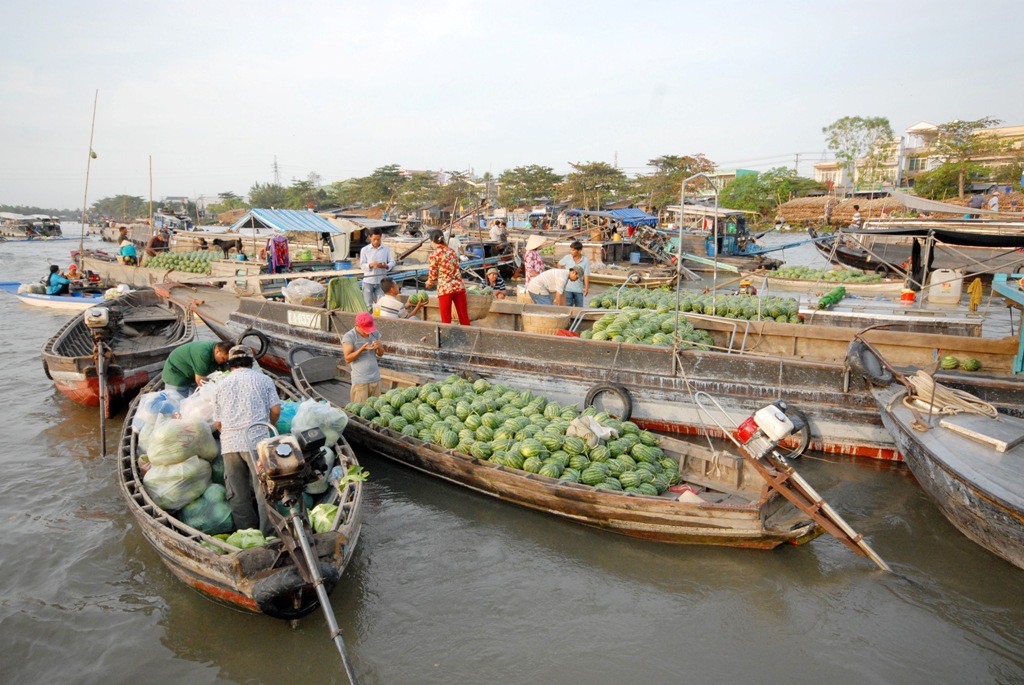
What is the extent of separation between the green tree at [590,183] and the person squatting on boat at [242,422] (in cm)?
3750

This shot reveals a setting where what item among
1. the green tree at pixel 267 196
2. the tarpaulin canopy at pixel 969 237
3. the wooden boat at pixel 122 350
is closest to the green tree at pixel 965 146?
the tarpaulin canopy at pixel 969 237

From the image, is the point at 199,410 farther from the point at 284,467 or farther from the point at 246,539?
the point at 284,467

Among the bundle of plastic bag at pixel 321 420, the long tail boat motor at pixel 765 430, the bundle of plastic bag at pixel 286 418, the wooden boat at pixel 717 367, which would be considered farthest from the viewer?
the wooden boat at pixel 717 367

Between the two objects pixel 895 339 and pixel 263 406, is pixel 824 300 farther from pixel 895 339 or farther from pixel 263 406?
pixel 263 406

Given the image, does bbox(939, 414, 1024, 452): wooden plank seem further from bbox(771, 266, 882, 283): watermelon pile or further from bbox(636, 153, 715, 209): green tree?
bbox(636, 153, 715, 209): green tree

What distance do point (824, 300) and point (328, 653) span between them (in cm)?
972

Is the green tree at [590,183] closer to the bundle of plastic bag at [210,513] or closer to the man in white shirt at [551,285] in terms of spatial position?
the man in white shirt at [551,285]

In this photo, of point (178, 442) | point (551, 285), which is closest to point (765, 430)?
point (178, 442)

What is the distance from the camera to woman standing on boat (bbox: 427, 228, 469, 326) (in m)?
9.91

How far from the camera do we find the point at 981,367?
8391mm

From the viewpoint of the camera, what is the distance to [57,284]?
1866cm

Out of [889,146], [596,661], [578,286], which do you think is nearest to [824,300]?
[578,286]

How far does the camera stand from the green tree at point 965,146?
37750 millimetres

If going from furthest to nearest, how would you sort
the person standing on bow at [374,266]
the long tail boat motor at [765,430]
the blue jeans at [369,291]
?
the blue jeans at [369,291]
the person standing on bow at [374,266]
the long tail boat motor at [765,430]
